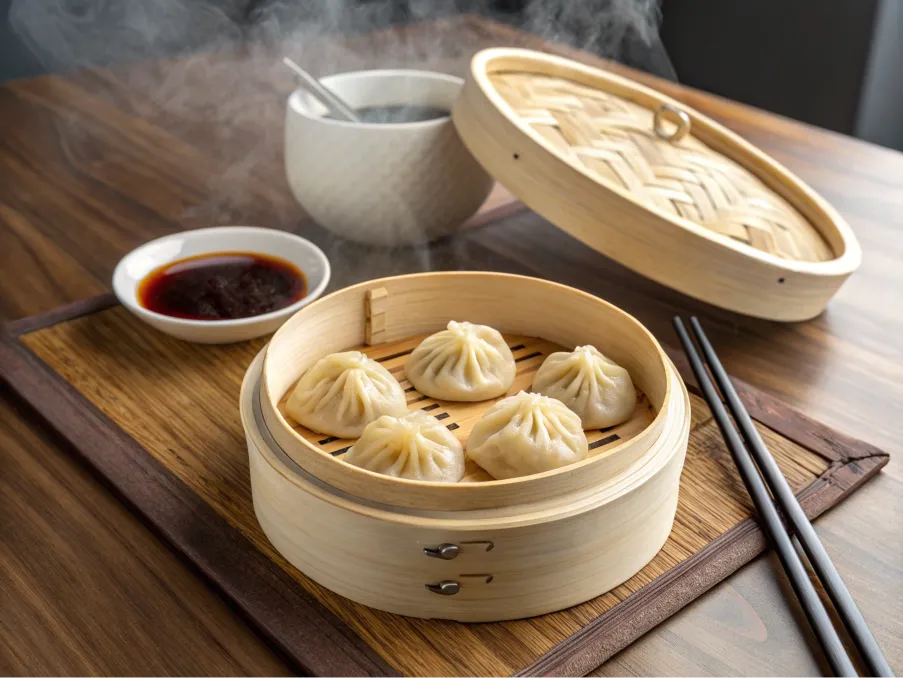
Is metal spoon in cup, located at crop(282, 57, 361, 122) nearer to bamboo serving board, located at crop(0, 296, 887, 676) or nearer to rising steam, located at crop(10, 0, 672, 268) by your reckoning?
rising steam, located at crop(10, 0, 672, 268)

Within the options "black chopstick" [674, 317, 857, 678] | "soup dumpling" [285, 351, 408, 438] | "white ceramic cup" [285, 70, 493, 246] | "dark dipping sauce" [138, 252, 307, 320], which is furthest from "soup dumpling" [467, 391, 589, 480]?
"white ceramic cup" [285, 70, 493, 246]

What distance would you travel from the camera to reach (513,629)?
1.11m

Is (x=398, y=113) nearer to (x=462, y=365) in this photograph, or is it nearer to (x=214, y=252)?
(x=214, y=252)

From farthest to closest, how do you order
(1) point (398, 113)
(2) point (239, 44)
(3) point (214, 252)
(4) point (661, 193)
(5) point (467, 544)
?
(2) point (239, 44) → (1) point (398, 113) → (3) point (214, 252) → (4) point (661, 193) → (5) point (467, 544)

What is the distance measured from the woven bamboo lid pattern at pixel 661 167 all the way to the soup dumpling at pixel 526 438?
0.55m

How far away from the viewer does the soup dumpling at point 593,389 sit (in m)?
1.30

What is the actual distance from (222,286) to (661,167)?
0.83 m

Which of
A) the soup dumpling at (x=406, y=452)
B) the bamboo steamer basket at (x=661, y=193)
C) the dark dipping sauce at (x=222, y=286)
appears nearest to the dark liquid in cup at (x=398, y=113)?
the bamboo steamer basket at (x=661, y=193)

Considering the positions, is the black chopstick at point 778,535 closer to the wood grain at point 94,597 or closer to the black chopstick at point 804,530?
the black chopstick at point 804,530

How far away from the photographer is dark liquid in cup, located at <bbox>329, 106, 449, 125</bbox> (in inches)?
78.6

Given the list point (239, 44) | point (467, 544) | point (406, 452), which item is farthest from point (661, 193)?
point (239, 44)

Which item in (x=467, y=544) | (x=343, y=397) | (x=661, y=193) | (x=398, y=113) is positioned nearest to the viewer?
(x=467, y=544)

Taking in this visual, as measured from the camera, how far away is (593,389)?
4.28ft

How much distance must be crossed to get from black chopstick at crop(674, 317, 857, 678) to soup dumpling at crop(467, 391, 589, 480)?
246mm
